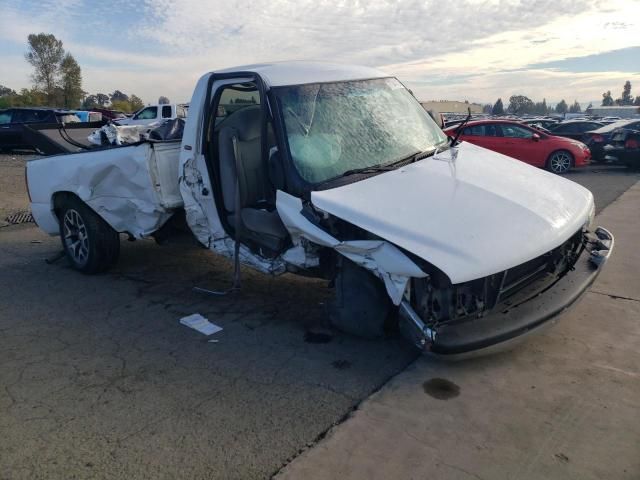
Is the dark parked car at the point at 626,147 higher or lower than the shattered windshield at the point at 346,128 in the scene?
lower

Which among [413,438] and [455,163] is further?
[455,163]

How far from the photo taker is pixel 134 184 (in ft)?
16.9

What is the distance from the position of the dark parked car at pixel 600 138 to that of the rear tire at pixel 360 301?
584 inches

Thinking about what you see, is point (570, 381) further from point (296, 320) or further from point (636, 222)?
point (636, 222)

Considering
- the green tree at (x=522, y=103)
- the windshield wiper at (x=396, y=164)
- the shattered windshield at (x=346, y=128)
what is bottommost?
the green tree at (x=522, y=103)

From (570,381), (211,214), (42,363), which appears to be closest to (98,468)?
(42,363)

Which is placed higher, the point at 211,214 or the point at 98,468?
the point at 211,214

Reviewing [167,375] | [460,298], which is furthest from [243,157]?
[460,298]

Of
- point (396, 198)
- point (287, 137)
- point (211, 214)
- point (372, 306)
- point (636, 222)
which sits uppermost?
point (287, 137)

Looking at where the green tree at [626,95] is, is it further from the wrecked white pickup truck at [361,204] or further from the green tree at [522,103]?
the wrecked white pickup truck at [361,204]

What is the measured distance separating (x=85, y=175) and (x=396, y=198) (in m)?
3.48

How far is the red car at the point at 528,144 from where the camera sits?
14.6m

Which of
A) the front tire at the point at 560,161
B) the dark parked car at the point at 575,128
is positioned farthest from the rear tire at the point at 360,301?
the dark parked car at the point at 575,128

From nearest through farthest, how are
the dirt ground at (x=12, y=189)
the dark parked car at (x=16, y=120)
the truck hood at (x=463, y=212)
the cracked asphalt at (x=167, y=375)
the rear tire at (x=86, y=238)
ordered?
the cracked asphalt at (x=167, y=375) → the truck hood at (x=463, y=212) → the rear tire at (x=86, y=238) → the dirt ground at (x=12, y=189) → the dark parked car at (x=16, y=120)
